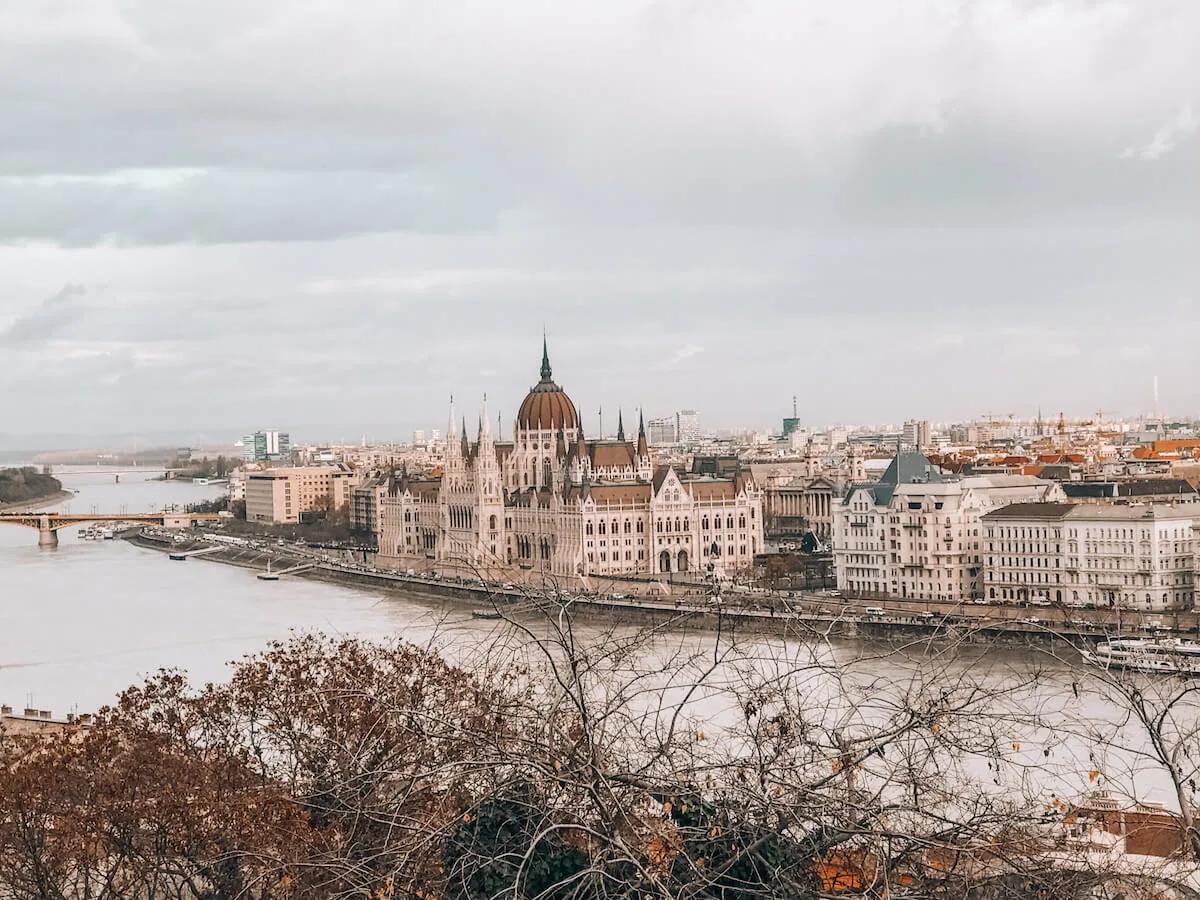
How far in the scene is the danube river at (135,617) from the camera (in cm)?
2225

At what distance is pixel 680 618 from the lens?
4.52 metres

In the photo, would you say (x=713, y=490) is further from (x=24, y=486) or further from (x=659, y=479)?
(x=24, y=486)

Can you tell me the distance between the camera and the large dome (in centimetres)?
4781

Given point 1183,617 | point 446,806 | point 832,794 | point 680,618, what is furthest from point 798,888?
point 1183,617

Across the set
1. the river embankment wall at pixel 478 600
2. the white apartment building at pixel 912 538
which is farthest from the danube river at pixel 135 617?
the white apartment building at pixel 912 538

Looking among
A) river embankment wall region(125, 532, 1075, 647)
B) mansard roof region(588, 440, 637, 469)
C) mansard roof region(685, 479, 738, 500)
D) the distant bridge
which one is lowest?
river embankment wall region(125, 532, 1075, 647)

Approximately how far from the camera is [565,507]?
41.8m

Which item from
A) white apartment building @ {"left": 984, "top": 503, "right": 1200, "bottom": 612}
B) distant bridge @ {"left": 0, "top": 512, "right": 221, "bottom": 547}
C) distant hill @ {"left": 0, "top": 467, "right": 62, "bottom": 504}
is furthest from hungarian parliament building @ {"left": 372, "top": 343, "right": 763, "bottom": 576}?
distant hill @ {"left": 0, "top": 467, "right": 62, "bottom": 504}

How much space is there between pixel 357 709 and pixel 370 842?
184cm

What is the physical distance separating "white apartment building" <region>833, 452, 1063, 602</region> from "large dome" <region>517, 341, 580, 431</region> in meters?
15.0

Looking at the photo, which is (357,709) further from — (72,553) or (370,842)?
(72,553)

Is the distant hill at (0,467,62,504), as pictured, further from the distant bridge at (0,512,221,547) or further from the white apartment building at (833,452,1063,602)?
the white apartment building at (833,452,1063,602)

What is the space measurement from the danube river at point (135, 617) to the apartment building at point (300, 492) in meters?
11.9

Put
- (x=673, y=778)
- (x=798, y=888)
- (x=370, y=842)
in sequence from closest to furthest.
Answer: (x=798, y=888) → (x=673, y=778) → (x=370, y=842)
